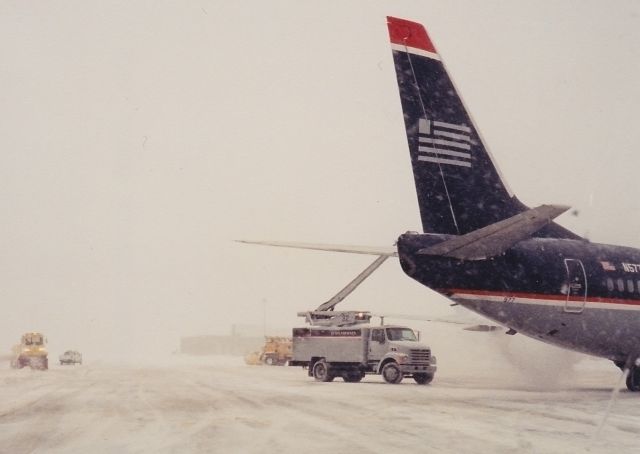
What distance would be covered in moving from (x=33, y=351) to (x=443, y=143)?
135 ft

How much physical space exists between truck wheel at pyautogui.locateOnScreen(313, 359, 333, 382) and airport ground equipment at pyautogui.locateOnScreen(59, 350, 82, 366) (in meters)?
45.5

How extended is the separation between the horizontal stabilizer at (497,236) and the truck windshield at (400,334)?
1089 centimetres

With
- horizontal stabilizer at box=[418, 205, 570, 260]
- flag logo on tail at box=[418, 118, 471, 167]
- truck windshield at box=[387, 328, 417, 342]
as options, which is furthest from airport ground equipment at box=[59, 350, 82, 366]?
horizontal stabilizer at box=[418, 205, 570, 260]

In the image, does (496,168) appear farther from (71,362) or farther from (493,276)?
(71,362)

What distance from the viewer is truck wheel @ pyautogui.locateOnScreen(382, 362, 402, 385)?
29.8 meters

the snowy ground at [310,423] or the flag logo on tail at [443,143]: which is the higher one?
the flag logo on tail at [443,143]

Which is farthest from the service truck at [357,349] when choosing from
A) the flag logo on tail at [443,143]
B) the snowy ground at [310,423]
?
the flag logo on tail at [443,143]

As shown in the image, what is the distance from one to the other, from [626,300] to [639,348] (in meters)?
2.38

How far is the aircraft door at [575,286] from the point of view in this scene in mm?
22516

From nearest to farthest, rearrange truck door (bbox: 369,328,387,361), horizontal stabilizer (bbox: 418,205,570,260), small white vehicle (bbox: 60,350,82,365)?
horizontal stabilizer (bbox: 418,205,570,260)
truck door (bbox: 369,328,387,361)
small white vehicle (bbox: 60,350,82,365)

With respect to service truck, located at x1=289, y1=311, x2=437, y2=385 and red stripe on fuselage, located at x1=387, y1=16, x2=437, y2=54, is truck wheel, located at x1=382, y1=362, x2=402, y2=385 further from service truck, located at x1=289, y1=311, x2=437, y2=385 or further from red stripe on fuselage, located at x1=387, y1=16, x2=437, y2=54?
red stripe on fuselage, located at x1=387, y1=16, x2=437, y2=54

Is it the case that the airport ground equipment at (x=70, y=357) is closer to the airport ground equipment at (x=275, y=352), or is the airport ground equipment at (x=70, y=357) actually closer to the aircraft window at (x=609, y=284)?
the airport ground equipment at (x=275, y=352)

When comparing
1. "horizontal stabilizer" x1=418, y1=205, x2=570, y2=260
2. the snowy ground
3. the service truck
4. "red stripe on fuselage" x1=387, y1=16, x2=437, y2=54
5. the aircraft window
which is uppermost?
"red stripe on fuselage" x1=387, y1=16, x2=437, y2=54

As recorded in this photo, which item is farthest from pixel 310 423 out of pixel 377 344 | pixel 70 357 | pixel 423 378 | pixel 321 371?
pixel 70 357
